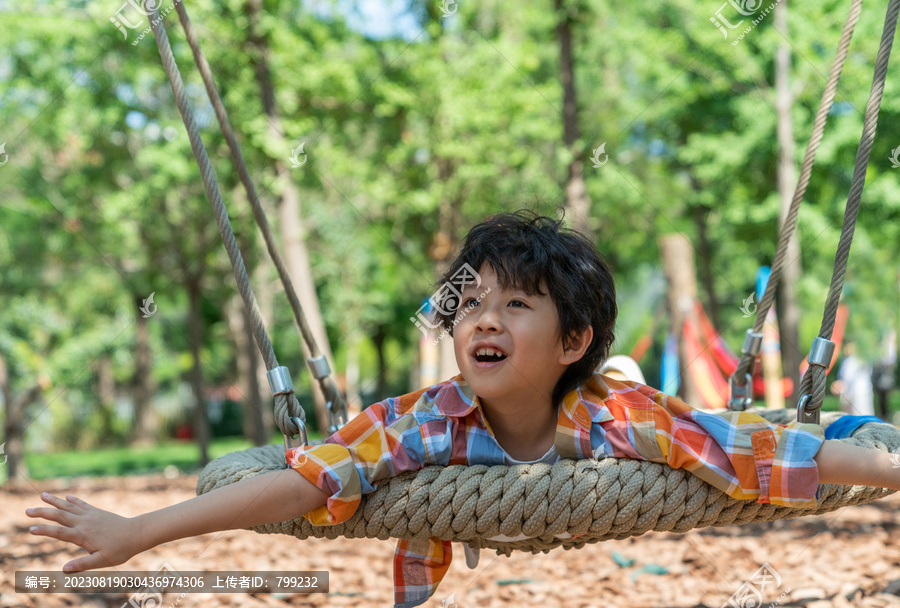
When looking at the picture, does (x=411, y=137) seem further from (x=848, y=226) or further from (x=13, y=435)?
(x=848, y=226)

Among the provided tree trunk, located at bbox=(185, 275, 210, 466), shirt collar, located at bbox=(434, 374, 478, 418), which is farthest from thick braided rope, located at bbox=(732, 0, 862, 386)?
tree trunk, located at bbox=(185, 275, 210, 466)

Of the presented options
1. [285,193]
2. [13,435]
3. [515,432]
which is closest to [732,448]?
[515,432]

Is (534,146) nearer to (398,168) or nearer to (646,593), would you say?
(398,168)

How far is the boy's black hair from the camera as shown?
162 cm

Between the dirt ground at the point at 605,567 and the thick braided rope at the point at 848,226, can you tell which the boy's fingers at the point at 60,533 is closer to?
the dirt ground at the point at 605,567

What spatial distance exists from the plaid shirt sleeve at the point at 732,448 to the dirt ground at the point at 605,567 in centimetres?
100

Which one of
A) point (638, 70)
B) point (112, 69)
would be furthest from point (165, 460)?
point (638, 70)

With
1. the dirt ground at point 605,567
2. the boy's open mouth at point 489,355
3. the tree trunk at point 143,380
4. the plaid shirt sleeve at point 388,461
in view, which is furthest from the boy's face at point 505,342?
the tree trunk at point 143,380

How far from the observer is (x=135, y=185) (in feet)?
24.8

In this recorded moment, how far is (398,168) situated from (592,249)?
8345mm

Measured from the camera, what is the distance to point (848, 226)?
1.70 m

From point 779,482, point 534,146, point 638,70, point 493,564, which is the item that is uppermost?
point 638,70

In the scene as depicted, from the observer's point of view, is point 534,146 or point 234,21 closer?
point 234,21

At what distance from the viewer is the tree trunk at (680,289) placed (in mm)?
8453
